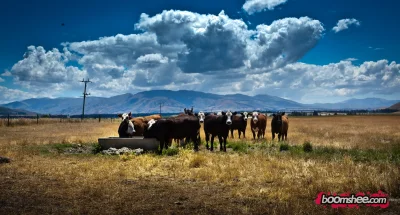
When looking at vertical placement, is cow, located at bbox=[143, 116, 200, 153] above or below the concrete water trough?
above

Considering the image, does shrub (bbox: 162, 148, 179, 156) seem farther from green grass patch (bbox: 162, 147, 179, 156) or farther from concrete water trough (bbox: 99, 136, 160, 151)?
concrete water trough (bbox: 99, 136, 160, 151)

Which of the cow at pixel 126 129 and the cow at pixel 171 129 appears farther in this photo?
the cow at pixel 126 129

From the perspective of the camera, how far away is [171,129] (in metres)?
19.6

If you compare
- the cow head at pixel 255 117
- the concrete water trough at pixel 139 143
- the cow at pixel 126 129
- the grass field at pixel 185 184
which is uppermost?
the cow head at pixel 255 117

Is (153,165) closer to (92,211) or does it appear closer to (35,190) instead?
(35,190)

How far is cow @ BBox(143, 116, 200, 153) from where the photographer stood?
19.1 metres

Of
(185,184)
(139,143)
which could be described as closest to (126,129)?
(139,143)

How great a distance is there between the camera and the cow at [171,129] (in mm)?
19116

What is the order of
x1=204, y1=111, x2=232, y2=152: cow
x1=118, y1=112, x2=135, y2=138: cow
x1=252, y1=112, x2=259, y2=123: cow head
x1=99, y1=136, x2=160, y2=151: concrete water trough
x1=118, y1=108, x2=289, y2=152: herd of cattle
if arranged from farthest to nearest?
x1=252, y1=112, x2=259, y2=123: cow head → x1=118, y1=112, x2=135, y2=138: cow → x1=204, y1=111, x2=232, y2=152: cow → x1=118, y1=108, x2=289, y2=152: herd of cattle → x1=99, y1=136, x2=160, y2=151: concrete water trough

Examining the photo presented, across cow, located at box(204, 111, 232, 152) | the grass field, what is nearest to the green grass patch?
the grass field

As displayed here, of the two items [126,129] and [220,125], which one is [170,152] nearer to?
[220,125]

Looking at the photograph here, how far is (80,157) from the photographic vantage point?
17.3 m

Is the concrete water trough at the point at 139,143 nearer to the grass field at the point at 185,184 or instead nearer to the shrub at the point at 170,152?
the shrub at the point at 170,152

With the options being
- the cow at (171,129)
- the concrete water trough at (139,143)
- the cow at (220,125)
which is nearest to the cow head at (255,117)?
the cow at (220,125)
